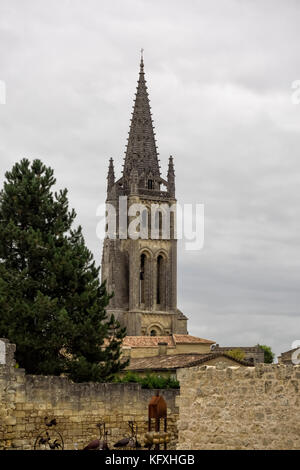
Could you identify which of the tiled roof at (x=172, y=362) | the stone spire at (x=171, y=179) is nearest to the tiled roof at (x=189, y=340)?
the tiled roof at (x=172, y=362)

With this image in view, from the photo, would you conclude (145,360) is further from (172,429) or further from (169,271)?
(169,271)

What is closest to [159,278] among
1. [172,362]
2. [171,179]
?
[171,179]

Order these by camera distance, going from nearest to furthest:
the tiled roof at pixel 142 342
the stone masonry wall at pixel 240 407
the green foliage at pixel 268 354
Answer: the stone masonry wall at pixel 240 407 < the tiled roof at pixel 142 342 < the green foliage at pixel 268 354

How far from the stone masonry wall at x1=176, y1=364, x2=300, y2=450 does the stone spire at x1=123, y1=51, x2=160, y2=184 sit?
92579 millimetres

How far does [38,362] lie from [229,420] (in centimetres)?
1297

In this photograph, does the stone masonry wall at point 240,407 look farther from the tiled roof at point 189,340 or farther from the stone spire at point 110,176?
the stone spire at point 110,176

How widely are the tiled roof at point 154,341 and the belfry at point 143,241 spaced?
2865 cm

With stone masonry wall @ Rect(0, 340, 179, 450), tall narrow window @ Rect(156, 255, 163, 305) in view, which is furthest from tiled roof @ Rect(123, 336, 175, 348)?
stone masonry wall @ Rect(0, 340, 179, 450)

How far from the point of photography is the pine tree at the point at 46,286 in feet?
83.8

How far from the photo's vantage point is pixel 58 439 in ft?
69.1

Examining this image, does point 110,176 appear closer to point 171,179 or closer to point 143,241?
point 171,179

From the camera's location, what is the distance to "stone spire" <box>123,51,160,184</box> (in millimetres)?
106500

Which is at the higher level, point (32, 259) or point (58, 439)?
point (32, 259)
